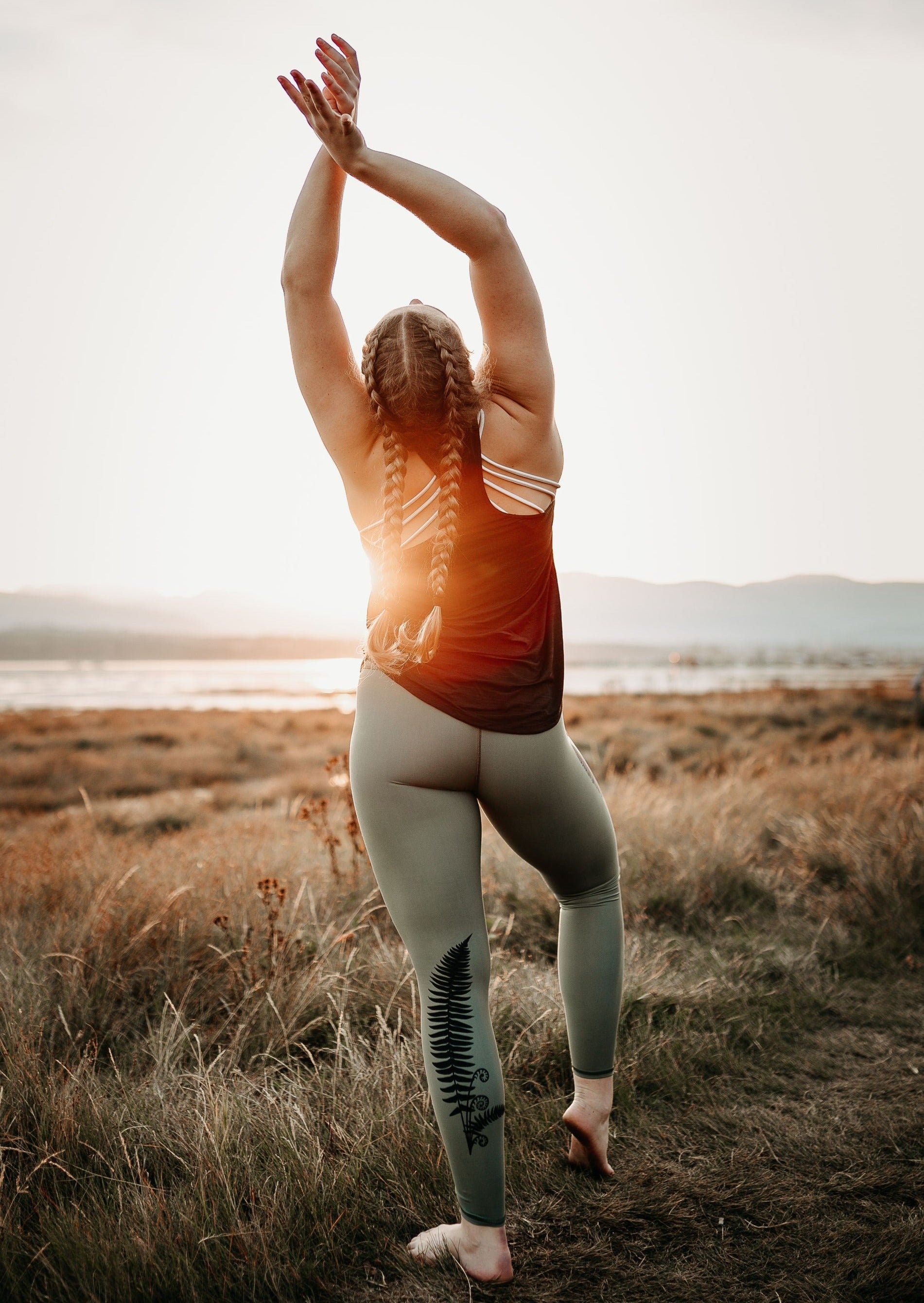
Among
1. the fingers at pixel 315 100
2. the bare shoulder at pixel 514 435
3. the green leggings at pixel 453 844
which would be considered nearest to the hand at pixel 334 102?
the fingers at pixel 315 100

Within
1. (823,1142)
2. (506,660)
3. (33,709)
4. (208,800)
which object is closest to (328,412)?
(506,660)

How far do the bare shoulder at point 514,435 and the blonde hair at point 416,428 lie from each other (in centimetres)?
4

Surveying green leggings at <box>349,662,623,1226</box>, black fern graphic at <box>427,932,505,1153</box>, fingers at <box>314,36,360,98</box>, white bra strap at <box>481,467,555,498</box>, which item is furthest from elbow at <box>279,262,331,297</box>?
black fern graphic at <box>427,932,505,1153</box>

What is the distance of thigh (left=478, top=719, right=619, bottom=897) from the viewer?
1.79 m

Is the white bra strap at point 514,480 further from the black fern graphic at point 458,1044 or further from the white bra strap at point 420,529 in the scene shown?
the black fern graphic at point 458,1044

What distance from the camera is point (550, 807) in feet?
6.14

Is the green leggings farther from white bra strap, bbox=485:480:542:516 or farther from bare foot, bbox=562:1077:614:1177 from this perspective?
white bra strap, bbox=485:480:542:516

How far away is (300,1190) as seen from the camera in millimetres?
2076

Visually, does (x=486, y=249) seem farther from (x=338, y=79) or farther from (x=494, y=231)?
(x=338, y=79)

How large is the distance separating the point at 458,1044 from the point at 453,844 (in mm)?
432

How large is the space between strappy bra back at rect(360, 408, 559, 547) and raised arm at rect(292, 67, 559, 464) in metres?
0.08

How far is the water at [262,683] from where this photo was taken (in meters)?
29.9

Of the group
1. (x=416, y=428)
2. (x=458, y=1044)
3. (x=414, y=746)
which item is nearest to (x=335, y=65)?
(x=416, y=428)

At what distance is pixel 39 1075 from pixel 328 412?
6.75ft
